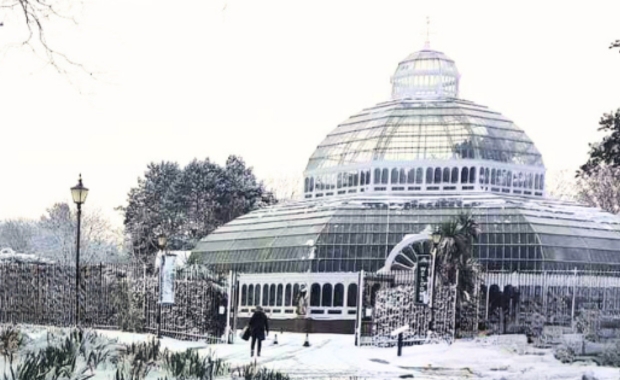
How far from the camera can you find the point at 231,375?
39.8 feet

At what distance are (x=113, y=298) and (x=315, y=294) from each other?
42.7 ft

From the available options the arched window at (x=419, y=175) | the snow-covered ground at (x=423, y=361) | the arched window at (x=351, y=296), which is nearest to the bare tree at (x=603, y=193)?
the arched window at (x=419, y=175)

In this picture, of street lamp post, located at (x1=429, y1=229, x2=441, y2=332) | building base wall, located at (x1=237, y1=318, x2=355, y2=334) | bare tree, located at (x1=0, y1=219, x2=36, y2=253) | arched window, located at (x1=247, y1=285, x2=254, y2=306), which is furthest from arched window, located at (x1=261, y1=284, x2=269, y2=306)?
bare tree, located at (x1=0, y1=219, x2=36, y2=253)

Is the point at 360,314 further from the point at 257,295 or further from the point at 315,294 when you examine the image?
the point at 257,295

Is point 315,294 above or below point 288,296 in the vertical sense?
above

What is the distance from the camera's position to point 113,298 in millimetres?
33000

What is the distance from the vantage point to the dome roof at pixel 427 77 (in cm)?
5884

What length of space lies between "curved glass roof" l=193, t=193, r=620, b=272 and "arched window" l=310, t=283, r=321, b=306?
829 mm

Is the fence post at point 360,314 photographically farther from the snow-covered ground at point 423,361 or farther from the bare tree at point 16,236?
the bare tree at point 16,236

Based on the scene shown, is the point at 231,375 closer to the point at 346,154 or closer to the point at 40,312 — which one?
the point at 40,312

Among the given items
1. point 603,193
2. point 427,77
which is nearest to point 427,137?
point 427,77

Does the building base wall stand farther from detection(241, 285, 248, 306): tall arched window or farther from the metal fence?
the metal fence

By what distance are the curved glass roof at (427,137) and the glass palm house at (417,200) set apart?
67mm

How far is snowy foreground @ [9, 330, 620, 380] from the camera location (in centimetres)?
1920
